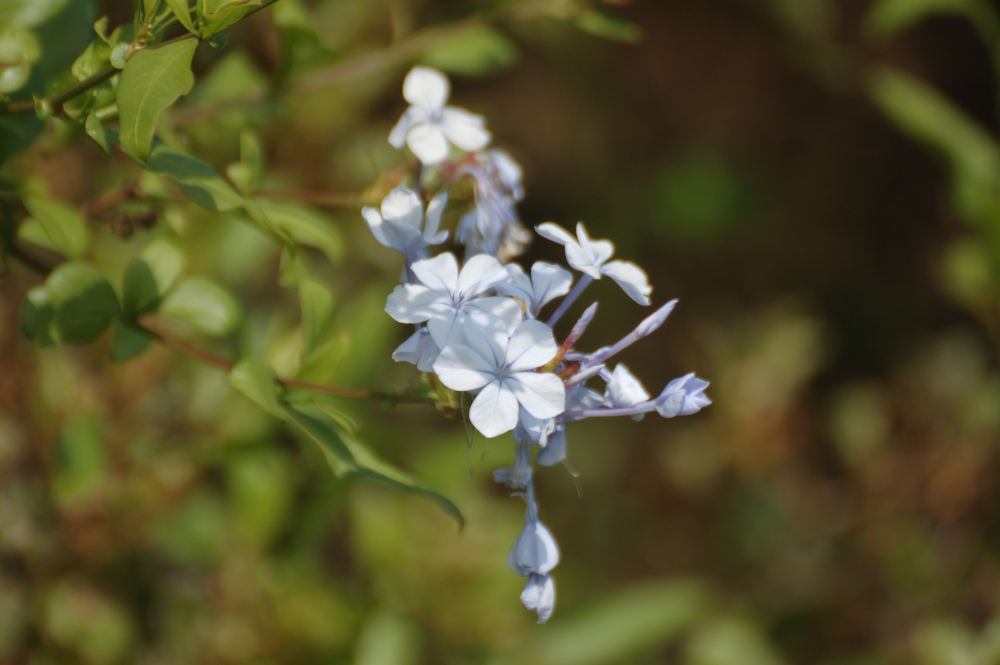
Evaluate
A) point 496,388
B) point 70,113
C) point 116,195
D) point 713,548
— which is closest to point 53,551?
point 116,195

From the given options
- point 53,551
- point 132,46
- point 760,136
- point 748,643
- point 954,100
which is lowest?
point 748,643

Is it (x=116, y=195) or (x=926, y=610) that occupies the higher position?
(x=116, y=195)

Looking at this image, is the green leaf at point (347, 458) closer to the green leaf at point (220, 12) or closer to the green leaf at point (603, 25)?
the green leaf at point (220, 12)

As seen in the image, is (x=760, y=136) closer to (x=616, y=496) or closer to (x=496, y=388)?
(x=616, y=496)

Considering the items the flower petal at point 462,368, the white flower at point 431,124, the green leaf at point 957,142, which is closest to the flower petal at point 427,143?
the white flower at point 431,124

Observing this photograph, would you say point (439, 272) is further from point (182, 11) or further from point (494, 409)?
point (182, 11)

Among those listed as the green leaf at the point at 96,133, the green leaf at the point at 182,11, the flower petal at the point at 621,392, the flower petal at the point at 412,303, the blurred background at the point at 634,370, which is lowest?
the blurred background at the point at 634,370

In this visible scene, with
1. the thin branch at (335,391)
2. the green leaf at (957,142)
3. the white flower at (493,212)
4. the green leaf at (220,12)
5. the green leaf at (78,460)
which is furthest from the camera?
the green leaf at (957,142)
